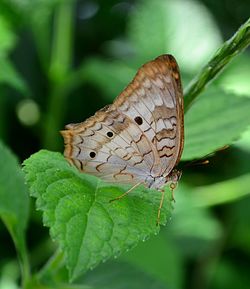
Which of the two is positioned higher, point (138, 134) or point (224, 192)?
point (138, 134)

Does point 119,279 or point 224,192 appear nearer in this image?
point 119,279

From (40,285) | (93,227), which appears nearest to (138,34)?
(40,285)

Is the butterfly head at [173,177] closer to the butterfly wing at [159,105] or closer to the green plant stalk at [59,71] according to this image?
the butterfly wing at [159,105]

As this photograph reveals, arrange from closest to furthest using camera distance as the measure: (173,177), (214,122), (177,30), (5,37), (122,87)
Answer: (173,177)
(214,122)
(5,37)
(122,87)
(177,30)

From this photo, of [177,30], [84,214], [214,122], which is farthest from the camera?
[177,30]

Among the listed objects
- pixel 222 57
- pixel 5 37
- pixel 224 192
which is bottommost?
pixel 224 192

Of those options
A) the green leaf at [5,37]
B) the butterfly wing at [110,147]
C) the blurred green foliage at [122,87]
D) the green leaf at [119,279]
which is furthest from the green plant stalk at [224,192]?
the butterfly wing at [110,147]

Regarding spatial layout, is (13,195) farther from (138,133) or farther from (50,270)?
(138,133)

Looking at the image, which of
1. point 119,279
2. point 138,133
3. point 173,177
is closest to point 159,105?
point 138,133
